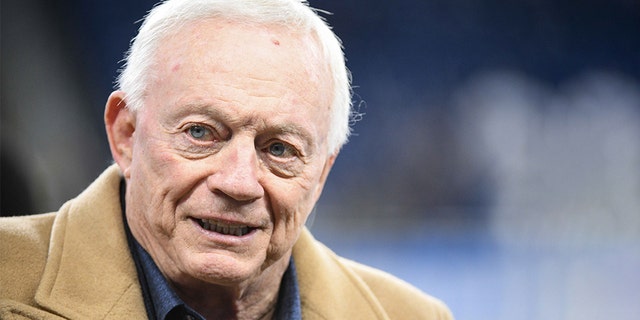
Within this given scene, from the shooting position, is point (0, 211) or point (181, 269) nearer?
point (181, 269)

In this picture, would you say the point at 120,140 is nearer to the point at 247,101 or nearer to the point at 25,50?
the point at 247,101

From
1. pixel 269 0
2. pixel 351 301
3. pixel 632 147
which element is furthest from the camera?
pixel 632 147

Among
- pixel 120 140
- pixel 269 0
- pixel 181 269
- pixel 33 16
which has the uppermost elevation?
pixel 269 0

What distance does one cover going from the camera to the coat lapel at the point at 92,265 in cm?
153

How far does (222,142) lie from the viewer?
1.52 metres

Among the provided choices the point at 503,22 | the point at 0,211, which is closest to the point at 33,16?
the point at 0,211

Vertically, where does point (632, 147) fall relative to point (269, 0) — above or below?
below

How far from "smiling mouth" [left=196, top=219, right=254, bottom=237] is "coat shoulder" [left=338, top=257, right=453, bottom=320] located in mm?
529

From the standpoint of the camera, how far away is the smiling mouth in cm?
152

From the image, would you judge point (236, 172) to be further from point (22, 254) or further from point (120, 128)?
point (22, 254)

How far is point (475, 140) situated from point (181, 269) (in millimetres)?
1694

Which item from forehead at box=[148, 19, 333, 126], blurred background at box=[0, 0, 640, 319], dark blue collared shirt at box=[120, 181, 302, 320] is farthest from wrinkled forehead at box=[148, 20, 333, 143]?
blurred background at box=[0, 0, 640, 319]

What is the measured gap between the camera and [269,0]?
5.28 ft

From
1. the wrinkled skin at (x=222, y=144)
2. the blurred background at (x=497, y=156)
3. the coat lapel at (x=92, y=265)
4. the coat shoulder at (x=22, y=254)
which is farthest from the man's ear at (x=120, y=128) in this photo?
the blurred background at (x=497, y=156)
